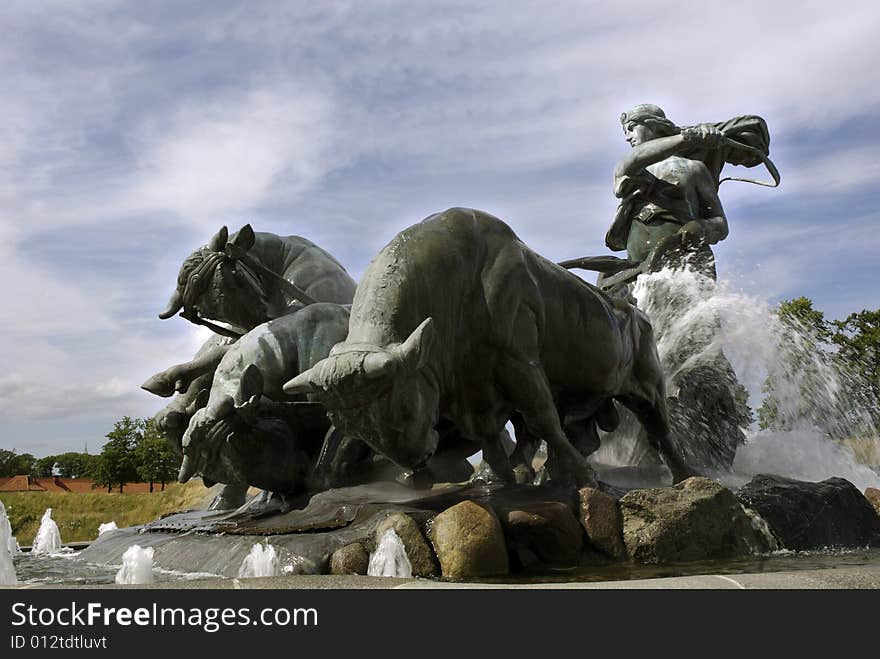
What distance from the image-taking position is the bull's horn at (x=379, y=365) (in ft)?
16.6

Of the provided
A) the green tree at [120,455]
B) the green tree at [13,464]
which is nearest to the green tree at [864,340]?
the green tree at [120,455]

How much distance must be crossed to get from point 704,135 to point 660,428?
190 inches

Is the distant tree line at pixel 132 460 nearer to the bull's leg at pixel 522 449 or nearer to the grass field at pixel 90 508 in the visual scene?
the grass field at pixel 90 508

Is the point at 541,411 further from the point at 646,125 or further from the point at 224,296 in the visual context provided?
the point at 646,125

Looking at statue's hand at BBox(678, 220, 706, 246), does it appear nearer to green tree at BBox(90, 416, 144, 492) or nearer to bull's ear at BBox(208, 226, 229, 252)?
bull's ear at BBox(208, 226, 229, 252)

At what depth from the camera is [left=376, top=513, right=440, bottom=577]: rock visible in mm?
5172

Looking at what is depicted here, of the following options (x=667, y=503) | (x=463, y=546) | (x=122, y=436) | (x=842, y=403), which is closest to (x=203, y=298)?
(x=463, y=546)

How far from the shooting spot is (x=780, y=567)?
208 inches

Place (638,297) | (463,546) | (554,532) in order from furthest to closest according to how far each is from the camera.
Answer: (638,297) → (554,532) → (463,546)

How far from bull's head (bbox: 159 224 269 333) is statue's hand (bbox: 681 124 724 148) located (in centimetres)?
610

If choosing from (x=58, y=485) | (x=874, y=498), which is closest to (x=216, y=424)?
(x=874, y=498)

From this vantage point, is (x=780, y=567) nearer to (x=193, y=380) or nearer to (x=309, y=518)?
(x=309, y=518)

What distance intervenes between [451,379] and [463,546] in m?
1.50

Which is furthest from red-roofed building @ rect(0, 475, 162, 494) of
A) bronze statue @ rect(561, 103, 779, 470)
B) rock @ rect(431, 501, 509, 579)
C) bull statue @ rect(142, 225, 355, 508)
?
rock @ rect(431, 501, 509, 579)
